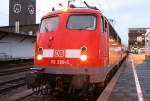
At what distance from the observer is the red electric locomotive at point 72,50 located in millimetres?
11008

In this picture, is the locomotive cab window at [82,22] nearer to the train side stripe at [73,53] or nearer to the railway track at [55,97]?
the train side stripe at [73,53]

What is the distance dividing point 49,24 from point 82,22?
3.90ft

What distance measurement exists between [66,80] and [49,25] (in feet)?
6.57

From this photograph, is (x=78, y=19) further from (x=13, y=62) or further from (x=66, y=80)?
(x=13, y=62)

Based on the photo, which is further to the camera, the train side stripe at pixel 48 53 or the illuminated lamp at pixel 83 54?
the train side stripe at pixel 48 53

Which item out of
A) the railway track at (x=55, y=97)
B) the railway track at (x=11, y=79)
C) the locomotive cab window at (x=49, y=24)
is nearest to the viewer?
the locomotive cab window at (x=49, y=24)

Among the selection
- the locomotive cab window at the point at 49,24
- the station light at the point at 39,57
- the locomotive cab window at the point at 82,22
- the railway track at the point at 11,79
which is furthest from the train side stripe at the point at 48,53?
the railway track at the point at 11,79

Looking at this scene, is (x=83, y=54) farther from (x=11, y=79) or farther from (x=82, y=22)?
(x=11, y=79)

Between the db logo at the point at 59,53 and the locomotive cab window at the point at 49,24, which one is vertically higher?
the locomotive cab window at the point at 49,24

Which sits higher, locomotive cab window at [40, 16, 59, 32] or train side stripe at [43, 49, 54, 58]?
locomotive cab window at [40, 16, 59, 32]

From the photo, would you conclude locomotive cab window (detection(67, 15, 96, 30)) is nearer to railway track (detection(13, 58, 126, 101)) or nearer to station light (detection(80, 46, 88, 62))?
station light (detection(80, 46, 88, 62))

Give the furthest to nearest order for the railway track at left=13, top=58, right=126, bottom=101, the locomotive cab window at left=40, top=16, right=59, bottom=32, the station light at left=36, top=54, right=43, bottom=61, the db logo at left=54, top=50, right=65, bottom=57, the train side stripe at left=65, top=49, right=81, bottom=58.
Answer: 1. the railway track at left=13, top=58, right=126, bottom=101
2. the locomotive cab window at left=40, top=16, right=59, bottom=32
3. the station light at left=36, top=54, right=43, bottom=61
4. the db logo at left=54, top=50, right=65, bottom=57
5. the train side stripe at left=65, top=49, right=81, bottom=58

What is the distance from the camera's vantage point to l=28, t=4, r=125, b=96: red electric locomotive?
1101 centimetres

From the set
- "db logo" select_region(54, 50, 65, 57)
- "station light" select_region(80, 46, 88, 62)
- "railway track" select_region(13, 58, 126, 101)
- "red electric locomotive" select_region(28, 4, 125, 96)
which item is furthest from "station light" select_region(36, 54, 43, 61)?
"station light" select_region(80, 46, 88, 62)
